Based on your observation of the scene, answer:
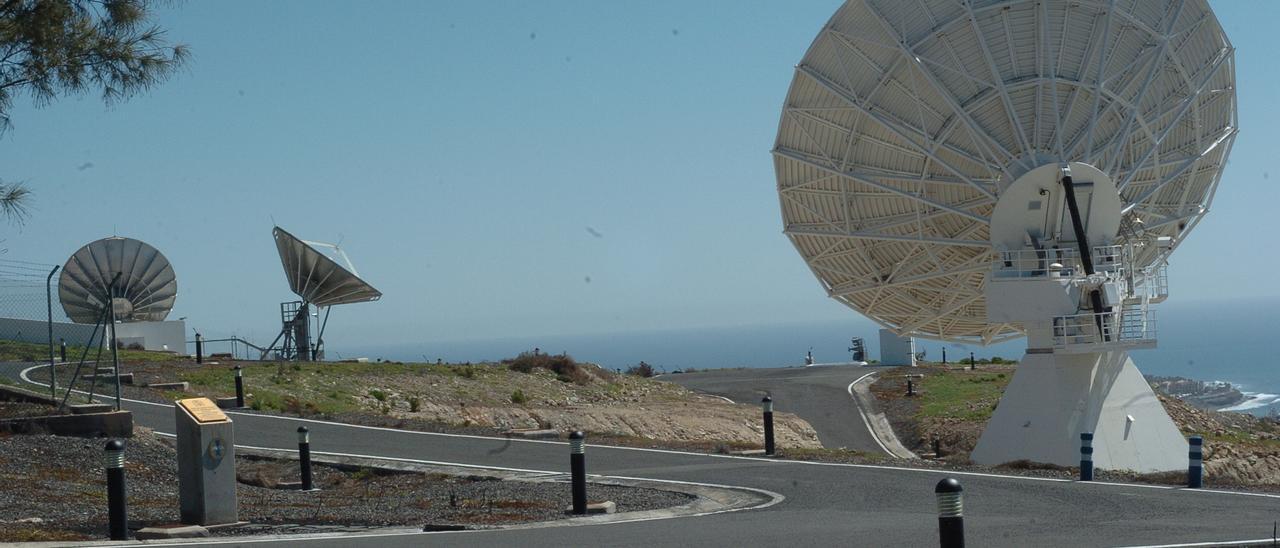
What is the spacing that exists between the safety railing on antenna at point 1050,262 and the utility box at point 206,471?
18136 mm

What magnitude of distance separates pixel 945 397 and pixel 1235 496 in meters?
28.2

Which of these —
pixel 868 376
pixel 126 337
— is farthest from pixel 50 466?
pixel 868 376

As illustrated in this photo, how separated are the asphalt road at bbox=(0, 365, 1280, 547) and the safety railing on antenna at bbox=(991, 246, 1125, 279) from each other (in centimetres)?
947

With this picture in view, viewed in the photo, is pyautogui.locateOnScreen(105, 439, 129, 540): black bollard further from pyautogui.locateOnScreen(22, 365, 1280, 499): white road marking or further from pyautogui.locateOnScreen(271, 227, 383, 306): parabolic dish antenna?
pyautogui.locateOnScreen(271, 227, 383, 306): parabolic dish antenna

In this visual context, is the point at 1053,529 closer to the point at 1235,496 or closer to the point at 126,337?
the point at 1235,496

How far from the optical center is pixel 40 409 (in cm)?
1906

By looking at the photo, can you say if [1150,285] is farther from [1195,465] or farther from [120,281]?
[120,281]

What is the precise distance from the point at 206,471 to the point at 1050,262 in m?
19.0

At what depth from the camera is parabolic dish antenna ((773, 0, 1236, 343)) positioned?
2727 cm

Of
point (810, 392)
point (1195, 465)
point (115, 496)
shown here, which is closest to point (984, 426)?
point (810, 392)

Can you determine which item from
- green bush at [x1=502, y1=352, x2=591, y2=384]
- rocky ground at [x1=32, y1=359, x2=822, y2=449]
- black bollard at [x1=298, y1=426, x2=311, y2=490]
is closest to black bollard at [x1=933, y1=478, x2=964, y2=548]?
black bollard at [x1=298, y1=426, x2=311, y2=490]

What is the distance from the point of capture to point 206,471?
1260 cm

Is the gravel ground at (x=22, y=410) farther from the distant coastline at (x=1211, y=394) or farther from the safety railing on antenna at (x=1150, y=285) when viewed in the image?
the distant coastline at (x=1211, y=394)

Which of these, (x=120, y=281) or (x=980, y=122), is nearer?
(x=980, y=122)
